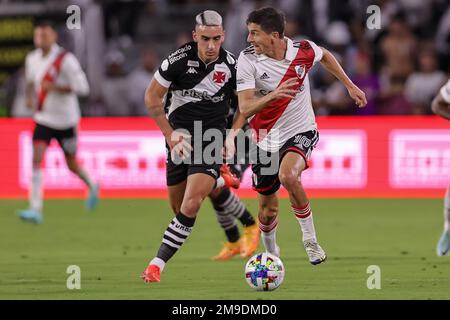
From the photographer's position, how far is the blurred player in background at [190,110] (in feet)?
34.7

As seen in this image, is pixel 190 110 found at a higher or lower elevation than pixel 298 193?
higher

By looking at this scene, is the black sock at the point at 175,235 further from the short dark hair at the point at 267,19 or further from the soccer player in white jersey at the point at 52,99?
the soccer player in white jersey at the point at 52,99

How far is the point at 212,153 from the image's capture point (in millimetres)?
11055

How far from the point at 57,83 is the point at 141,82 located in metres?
5.10

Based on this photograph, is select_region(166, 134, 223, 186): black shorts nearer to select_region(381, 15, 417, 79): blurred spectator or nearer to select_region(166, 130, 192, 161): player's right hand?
select_region(166, 130, 192, 161): player's right hand

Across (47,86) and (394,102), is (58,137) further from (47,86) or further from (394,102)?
(394,102)

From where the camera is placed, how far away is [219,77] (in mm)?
11180

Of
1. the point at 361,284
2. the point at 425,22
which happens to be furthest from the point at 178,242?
the point at 425,22

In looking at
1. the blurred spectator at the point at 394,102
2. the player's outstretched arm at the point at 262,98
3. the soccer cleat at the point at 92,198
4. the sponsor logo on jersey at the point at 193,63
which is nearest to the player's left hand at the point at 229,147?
the player's outstretched arm at the point at 262,98

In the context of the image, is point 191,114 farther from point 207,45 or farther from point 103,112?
point 103,112

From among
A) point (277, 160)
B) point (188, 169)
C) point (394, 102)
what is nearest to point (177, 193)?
point (188, 169)

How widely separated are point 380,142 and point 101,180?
4.62m

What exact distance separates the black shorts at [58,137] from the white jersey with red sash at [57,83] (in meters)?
0.07

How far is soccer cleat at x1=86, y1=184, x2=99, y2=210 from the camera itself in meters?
17.5
